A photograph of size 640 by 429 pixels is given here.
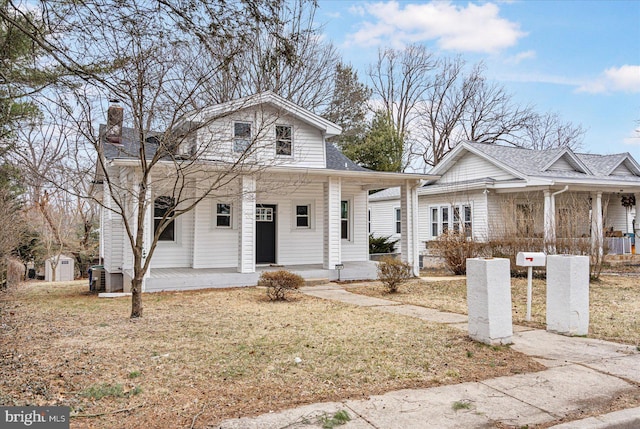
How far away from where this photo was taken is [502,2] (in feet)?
39.0

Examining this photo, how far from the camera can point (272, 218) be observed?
49.9 ft

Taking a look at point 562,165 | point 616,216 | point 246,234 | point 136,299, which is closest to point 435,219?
point 562,165

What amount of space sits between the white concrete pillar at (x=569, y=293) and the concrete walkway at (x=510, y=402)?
3.00 feet

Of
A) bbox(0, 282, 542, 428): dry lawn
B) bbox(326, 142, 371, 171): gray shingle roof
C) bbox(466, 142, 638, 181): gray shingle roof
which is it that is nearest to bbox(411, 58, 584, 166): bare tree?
bbox(466, 142, 638, 181): gray shingle roof

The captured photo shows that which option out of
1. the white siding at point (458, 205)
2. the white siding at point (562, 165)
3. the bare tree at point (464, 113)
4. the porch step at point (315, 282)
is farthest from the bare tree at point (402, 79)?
the porch step at point (315, 282)

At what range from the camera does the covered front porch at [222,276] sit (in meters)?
11.7

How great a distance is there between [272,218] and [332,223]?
2.44 metres

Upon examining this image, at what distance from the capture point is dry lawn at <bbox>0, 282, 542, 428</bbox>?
3.89 meters

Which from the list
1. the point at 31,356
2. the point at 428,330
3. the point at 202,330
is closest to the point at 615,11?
the point at 428,330

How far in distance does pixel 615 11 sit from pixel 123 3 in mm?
12560

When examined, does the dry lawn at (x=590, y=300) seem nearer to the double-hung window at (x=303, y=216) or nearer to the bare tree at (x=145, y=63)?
the double-hung window at (x=303, y=216)

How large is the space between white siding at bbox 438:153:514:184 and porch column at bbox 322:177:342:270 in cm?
852

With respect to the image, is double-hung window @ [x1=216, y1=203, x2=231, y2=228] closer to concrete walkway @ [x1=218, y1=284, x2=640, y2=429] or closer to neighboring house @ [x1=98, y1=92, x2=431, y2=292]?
neighboring house @ [x1=98, y1=92, x2=431, y2=292]

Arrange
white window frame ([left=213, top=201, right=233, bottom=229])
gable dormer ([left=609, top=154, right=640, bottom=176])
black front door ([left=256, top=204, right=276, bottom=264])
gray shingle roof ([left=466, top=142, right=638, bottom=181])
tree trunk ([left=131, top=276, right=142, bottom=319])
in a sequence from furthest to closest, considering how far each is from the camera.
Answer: gable dormer ([left=609, top=154, right=640, bottom=176]) → gray shingle roof ([left=466, top=142, right=638, bottom=181]) → black front door ([left=256, top=204, right=276, bottom=264]) → white window frame ([left=213, top=201, right=233, bottom=229]) → tree trunk ([left=131, top=276, right=142, bottom=319])
